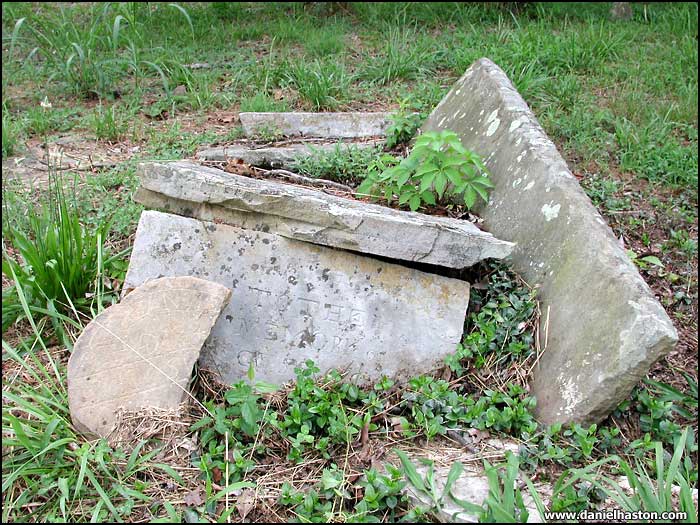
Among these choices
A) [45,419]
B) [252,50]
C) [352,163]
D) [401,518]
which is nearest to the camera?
[401,518]

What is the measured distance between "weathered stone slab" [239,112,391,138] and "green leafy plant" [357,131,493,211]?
1.25 meters

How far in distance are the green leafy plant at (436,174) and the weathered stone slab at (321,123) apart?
125 centimetres

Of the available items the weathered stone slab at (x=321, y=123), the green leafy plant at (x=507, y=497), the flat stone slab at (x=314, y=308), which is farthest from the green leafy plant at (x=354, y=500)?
the weathered stone slab at (x=321, y=123)

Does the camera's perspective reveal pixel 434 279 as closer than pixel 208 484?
No

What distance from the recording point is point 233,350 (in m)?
2.60

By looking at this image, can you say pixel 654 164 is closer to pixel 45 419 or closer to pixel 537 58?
pixel 537 58

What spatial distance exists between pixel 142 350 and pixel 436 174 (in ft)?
4.97

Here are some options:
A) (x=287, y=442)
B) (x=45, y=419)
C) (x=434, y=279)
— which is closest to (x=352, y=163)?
(x=434, y=279)

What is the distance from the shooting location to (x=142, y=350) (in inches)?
93.7

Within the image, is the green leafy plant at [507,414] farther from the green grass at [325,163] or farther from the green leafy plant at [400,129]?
the green leafy plant at [400,129]

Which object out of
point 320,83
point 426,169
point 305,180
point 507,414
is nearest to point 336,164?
point 305,180

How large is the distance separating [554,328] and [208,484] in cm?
141

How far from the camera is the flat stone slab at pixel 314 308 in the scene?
2.58 metres

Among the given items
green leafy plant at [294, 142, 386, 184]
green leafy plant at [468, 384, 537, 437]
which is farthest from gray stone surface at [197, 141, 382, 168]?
green leafy plant at [468, 384, 537, 437]
